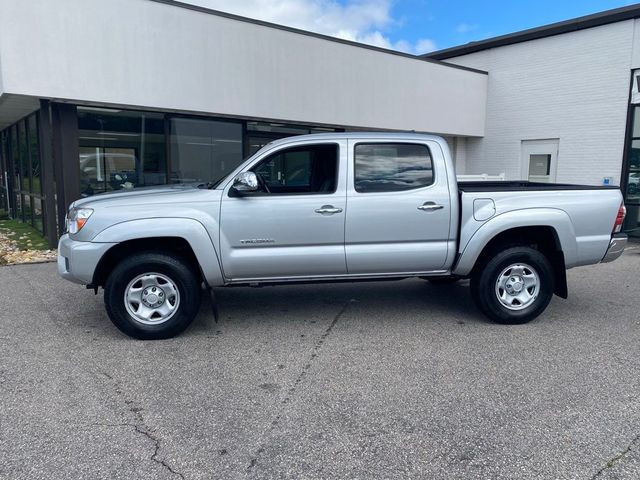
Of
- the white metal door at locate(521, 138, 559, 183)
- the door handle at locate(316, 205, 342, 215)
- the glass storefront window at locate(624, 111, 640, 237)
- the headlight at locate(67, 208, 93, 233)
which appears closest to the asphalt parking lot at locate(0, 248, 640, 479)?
the headlight at locate(67, 208, 93, 233)

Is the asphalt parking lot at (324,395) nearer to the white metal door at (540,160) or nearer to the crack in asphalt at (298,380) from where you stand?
the crack in asphalt at (298,380)

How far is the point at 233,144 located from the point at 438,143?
684 centimetres

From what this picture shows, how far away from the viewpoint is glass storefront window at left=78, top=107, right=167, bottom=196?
9492 millimetres

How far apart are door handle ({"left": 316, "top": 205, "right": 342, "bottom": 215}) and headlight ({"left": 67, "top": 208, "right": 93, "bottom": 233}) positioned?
2.18 metres

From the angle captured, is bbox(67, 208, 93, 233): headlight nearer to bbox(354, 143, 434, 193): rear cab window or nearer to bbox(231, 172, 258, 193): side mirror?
bbox(231, 172, 258, 193): side mirror

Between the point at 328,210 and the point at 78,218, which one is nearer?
the point at 78,218

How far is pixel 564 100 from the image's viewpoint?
13.4 metres

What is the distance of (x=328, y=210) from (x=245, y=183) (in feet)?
2.85

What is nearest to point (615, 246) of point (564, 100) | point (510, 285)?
point (510, 285)

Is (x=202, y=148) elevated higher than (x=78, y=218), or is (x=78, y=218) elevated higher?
(x=202, y=148)

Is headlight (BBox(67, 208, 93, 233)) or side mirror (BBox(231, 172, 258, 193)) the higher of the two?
side mirror (BBox(231, 172, 258, 193))

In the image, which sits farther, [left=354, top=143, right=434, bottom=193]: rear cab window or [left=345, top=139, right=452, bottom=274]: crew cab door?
[left=354, top=143, right=434, bottom=193]: rear cab window

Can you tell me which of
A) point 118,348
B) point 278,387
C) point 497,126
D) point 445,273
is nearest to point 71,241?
point 118,348

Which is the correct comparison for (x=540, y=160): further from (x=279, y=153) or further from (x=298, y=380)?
(x=298, y=380)
